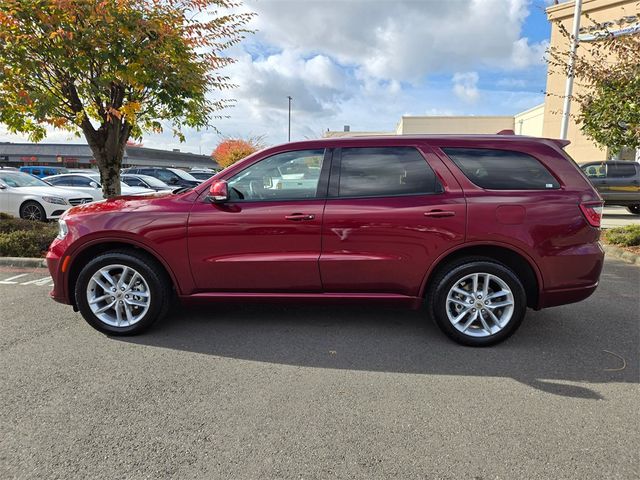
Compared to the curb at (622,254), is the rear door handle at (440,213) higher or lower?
higher

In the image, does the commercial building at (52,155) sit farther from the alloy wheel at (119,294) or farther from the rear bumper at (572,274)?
the rear bumper at (572,274)

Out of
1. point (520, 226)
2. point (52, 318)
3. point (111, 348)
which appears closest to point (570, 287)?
point (520, 226)

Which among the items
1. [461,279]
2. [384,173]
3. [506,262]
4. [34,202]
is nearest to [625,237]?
[506,262]

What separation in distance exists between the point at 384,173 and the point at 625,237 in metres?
6.49

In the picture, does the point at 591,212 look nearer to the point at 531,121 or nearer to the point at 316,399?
the point at 316,399

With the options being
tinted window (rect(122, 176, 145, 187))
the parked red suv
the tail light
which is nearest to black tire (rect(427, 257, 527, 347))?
the parked red suv

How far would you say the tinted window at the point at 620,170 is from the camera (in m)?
13.4

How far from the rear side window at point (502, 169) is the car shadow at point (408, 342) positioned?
140cm

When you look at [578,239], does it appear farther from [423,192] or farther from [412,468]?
[412,468]

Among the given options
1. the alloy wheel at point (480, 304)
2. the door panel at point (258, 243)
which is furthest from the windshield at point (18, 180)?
the alloy wheel at point (480, 304)

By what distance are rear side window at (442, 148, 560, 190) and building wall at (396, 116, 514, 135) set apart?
42.9 m

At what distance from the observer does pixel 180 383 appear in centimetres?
306

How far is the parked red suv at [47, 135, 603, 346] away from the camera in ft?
11.6

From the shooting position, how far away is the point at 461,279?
3596mm
